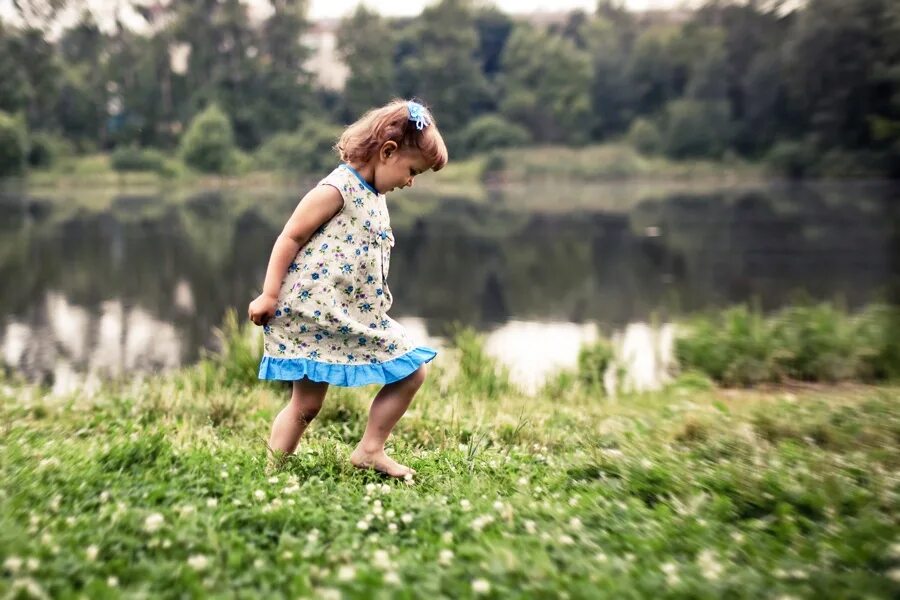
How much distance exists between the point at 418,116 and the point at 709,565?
5.78 ft

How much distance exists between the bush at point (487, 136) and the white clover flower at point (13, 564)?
150 ft

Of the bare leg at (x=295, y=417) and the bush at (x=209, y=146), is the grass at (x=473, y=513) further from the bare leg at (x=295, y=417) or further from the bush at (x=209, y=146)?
the bush at (x=209, y=146)

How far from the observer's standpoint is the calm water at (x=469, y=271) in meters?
9.38

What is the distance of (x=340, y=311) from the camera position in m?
2.90

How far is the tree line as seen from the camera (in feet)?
129

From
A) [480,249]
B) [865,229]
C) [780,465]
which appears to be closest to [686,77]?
[865,229]

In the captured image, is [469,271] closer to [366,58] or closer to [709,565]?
[709,565]

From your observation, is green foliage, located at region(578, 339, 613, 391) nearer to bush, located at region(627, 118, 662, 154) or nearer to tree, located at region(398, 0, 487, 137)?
tree, located at region(398, 0, 487, 137)

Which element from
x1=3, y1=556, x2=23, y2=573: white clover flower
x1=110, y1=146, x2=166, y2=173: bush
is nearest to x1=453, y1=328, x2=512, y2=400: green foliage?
x1=3, y1=556, x2=23, y2=573: white clover flower

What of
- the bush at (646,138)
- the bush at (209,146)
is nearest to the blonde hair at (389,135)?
the bush at (209,146)

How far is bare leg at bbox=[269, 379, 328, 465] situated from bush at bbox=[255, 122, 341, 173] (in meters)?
37.1

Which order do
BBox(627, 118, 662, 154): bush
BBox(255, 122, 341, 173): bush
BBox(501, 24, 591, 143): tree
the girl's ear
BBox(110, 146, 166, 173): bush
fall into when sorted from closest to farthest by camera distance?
the girl's ear < BBox(255, 122, 341, 173): bush < BBox(110, 146, 166, 173): bush < BBox(627, 118, 662, 154): bush < BBox(501, 24, 591, 143): tree

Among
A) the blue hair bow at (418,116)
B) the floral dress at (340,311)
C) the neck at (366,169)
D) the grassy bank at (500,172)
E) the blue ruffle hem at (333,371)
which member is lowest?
the blue ruffle hem at (333,371)

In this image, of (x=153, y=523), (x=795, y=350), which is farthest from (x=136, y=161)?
(x=153, y=523)
